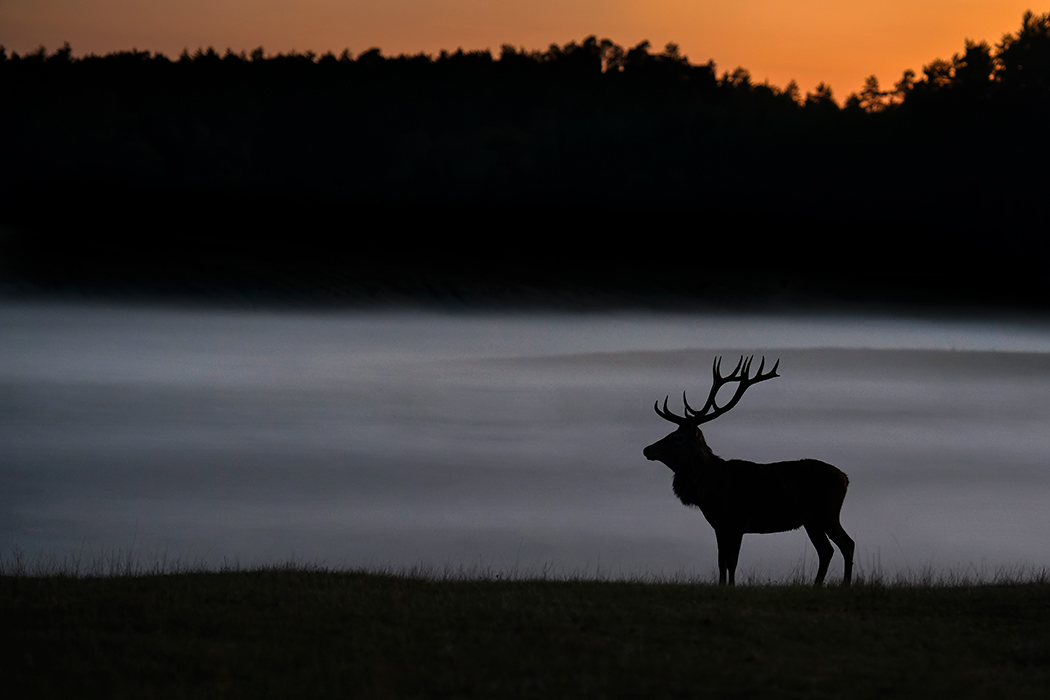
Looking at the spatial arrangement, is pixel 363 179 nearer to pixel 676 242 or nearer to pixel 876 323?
pixel 676 242

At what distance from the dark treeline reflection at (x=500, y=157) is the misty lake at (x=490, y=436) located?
8.84 meters

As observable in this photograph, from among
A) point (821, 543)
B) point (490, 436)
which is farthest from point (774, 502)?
point (490, 436)

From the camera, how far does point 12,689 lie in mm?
7934

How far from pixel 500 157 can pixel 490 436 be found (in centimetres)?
7111

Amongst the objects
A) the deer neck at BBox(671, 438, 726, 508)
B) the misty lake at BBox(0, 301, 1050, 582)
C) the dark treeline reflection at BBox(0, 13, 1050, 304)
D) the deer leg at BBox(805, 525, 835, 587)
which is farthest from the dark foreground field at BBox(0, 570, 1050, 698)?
the dark treeline reflection at BBox(0, 13, 1050, 304)

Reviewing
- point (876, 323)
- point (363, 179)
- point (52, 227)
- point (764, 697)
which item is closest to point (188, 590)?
point (764, 697)

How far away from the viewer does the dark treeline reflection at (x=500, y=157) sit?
108m

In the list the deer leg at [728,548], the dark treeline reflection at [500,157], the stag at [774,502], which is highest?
the dark treeline reflection at [500,157]

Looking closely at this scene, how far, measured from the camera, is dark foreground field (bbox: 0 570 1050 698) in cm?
835

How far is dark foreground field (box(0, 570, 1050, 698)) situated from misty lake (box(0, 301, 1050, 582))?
3899mm

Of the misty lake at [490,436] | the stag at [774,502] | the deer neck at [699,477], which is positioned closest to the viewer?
the stag at [774,502]

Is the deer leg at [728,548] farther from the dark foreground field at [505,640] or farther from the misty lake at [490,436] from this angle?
the dark foreground field at [505,640]

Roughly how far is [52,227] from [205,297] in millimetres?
13944

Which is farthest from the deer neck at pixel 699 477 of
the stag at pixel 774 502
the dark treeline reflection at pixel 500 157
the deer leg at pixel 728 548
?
the dark treeline reflection at pixel 500 157
